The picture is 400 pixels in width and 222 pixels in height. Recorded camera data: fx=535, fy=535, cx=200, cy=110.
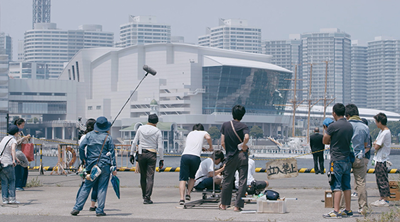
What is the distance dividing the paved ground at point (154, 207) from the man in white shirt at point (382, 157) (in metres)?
0.27

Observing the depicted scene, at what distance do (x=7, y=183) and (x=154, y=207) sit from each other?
274 centimetres

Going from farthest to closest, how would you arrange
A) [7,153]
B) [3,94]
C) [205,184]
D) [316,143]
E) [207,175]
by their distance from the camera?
[3,94] < [316,143] < [207,175] < [205,184] < [7,153]

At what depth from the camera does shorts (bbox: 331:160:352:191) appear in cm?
823

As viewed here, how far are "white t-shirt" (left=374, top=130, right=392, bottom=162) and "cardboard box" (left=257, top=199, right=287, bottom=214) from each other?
7.70 ft

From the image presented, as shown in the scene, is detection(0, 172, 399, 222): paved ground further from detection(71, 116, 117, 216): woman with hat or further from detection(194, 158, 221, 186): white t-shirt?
detection(194, 158, 221, 186): white t-shirt

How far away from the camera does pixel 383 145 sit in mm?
9789

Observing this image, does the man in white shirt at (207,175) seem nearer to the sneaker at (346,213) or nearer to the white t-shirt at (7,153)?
the sneaker at (346,213)

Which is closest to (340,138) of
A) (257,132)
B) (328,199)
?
(328,199)

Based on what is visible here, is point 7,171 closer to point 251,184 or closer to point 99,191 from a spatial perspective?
point 99,191

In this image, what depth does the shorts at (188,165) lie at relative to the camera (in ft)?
32.3

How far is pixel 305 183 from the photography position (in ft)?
46.2

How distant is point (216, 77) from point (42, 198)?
111124 millimetres

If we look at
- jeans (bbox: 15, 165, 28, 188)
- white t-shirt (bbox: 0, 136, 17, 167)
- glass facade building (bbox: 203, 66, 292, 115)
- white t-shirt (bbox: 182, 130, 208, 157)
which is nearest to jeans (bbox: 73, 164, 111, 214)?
white t-shirt (bbox: 182, 130, 208, 157)

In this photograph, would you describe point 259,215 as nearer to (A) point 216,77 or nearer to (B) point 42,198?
(B) point 42,198
